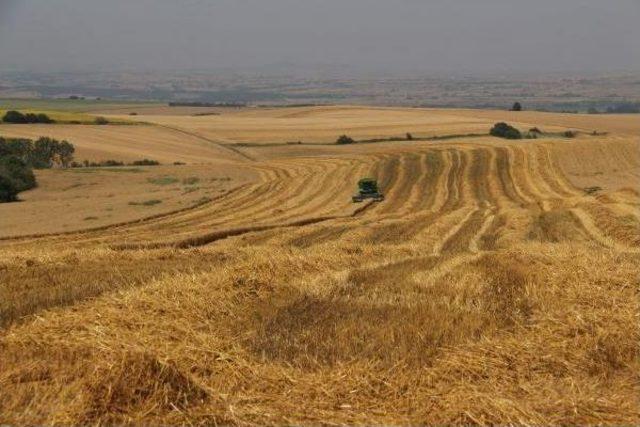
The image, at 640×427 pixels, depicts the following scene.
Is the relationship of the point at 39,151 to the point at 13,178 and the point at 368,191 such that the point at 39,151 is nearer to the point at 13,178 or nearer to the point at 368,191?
the point at 13,178

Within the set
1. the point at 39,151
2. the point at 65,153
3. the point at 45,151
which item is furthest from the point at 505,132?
the point at 39,151

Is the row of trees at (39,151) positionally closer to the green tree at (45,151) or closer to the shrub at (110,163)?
the green tree at (45,151)

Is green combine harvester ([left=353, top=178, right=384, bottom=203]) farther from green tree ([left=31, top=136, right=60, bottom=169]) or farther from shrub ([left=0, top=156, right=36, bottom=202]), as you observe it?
green tree ([left=31, top=136, right=60, bottom=169])

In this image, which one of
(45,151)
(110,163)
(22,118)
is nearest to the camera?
(45,151)

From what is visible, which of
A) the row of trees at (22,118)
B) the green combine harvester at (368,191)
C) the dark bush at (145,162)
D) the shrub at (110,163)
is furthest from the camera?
the row of trees at (22,118)

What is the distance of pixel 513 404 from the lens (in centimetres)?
575

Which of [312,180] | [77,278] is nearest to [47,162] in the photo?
[312,180]

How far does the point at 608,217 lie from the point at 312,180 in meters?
30.2

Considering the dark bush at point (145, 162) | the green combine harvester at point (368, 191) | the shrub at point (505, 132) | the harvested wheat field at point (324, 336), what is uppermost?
the harvested wheat field at point (324, 336)

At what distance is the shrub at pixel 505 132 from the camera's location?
85050 millimetres

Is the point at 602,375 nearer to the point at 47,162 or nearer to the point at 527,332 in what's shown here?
the point at 527,332

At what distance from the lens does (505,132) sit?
283 feet

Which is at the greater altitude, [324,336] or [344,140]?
[324,336]

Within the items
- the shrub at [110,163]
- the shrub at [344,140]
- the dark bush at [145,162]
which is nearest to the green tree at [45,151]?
the shrub at [110,163]
